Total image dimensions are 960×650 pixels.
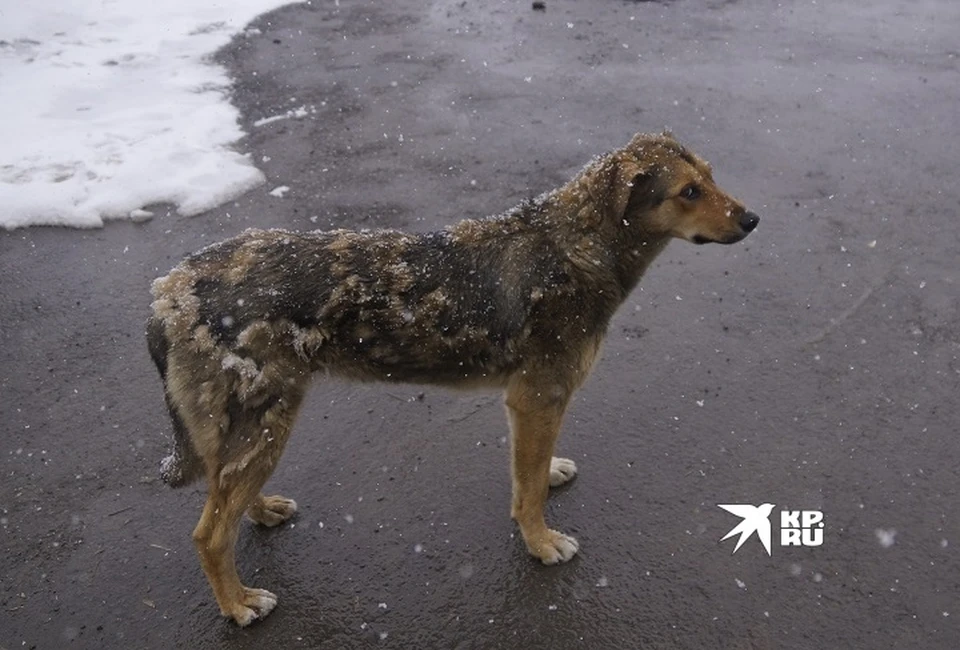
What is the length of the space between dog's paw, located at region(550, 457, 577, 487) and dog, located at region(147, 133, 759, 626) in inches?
14.5

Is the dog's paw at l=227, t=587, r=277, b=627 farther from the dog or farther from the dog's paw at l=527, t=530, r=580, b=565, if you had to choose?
the dog's paw at l=527, t=530, r=580, b=565

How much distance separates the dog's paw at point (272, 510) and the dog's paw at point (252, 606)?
1.31 ft

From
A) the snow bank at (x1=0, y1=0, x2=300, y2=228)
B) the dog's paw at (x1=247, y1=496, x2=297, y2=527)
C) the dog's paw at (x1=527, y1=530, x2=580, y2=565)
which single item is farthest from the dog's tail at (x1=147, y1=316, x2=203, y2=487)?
the snow bank at (x1=0, y1=0, x2=300, y2=228)

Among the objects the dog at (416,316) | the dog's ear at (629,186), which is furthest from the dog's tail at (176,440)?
the dog's ear at (629,186)

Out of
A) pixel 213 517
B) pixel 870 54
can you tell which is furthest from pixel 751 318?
pixel 870 54

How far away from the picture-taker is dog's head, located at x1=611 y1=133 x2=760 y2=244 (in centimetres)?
357

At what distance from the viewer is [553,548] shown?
3.85 meters

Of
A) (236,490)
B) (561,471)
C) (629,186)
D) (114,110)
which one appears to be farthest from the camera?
(114,110)

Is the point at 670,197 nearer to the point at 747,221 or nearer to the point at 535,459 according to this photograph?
the point at 747,221

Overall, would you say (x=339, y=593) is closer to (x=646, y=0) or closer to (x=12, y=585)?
(x=12, y=585)

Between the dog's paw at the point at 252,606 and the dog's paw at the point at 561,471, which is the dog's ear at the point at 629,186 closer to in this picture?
the dog's paw at the point at 561,471

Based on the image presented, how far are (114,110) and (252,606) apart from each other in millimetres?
6421

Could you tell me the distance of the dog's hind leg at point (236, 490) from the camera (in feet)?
10.9

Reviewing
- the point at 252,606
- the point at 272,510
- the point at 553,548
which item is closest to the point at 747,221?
the point at 553,548
